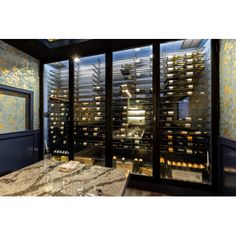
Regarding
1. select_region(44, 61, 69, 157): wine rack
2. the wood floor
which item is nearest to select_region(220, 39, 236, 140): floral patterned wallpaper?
the wood floor

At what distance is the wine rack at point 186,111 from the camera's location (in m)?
1.76

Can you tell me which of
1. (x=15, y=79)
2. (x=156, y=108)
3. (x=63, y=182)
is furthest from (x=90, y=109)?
(x=63, y=182)

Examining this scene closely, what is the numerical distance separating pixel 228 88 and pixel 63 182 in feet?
6.09

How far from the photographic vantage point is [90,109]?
7.46 feet

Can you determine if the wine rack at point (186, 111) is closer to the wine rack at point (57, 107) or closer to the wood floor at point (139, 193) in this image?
the wood floor at point (139, 193)

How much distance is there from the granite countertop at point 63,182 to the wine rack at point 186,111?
1.16 m

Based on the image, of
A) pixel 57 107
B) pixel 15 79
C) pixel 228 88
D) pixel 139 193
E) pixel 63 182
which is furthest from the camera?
pixel 57 107

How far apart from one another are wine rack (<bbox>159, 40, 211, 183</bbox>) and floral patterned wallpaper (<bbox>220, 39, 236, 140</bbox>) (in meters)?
0.21

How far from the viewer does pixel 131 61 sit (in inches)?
84.0

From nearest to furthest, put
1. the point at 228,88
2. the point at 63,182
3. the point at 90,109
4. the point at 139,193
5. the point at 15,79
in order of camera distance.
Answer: the point at 63,182 → the point at 228,88 → the point at 139,193 → the point at 15,79 → the point at 90,109

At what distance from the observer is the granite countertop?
750mm

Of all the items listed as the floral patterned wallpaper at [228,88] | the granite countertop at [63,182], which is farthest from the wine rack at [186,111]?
the granite countertop at [63,182]

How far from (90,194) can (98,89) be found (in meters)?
1.79

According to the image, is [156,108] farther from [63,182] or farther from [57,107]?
[57,107]
